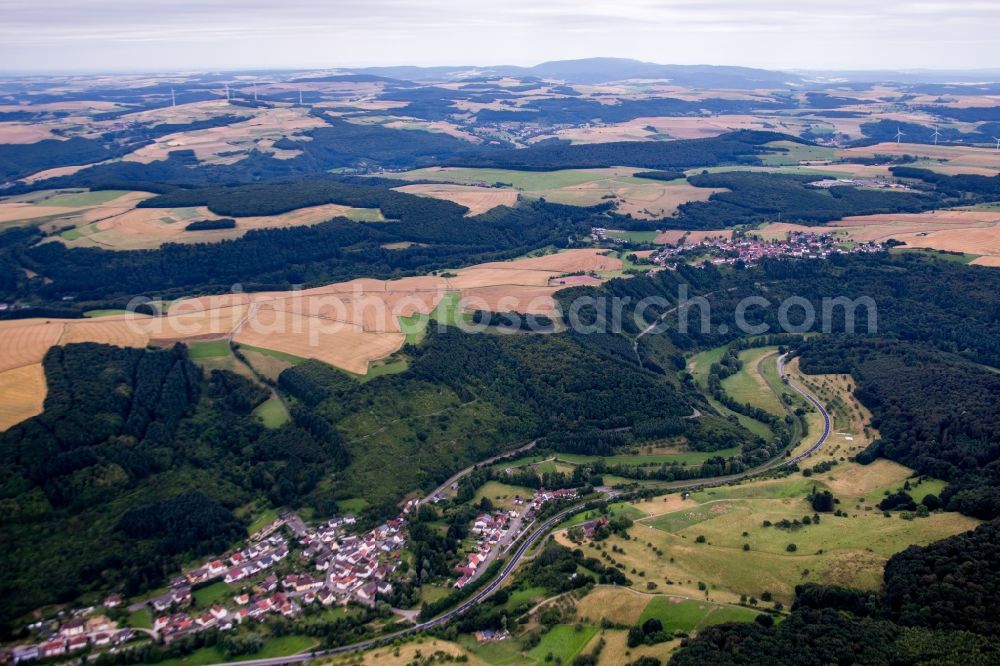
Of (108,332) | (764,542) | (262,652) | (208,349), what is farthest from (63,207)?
(764,542)

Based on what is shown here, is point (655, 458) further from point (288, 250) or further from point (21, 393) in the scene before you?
point (288, 250)

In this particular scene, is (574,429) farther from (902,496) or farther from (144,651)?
(144,651)

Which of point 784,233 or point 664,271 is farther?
point 784,233

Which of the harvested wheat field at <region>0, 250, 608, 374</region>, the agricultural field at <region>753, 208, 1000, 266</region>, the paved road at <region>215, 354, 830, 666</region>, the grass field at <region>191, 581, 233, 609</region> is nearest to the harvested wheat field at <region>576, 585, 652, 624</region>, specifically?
the paved road at <region>215, 354, 830, 666</region>

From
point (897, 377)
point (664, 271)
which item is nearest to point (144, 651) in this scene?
point (897, 377)

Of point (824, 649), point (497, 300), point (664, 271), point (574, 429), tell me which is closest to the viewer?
point (824, 649)

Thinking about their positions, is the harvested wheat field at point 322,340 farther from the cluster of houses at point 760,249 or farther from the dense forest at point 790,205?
the dense forest at point 790,205

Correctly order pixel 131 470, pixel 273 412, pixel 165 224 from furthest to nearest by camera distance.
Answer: pixel 165 224
pixel 273 412
pixel 131 470
